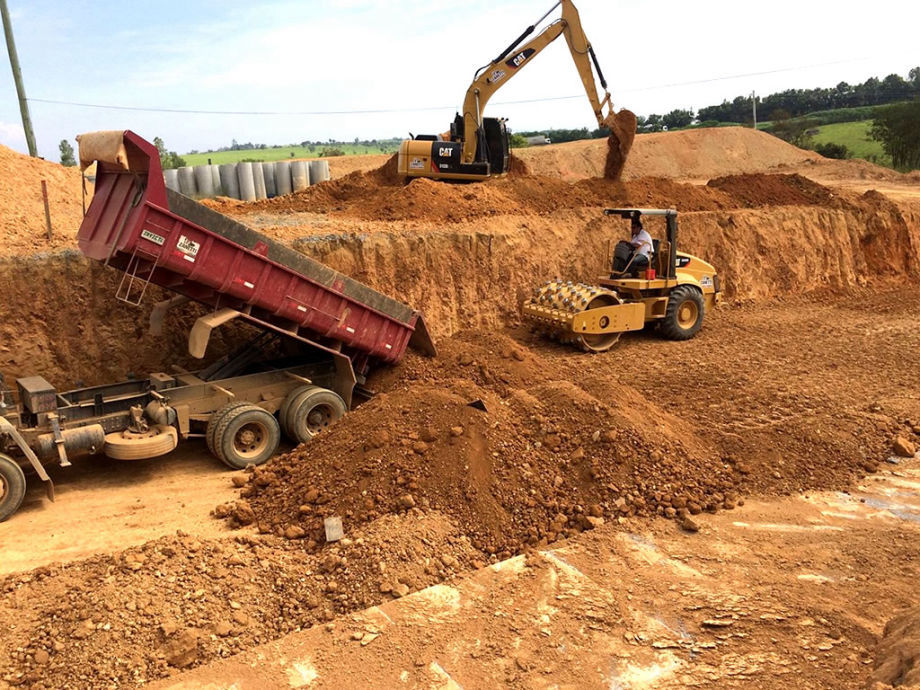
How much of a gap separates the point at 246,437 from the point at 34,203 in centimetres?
767

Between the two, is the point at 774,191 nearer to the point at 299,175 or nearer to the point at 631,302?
the point at 631,302

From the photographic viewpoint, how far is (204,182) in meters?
24.6

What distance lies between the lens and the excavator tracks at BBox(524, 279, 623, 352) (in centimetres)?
1267

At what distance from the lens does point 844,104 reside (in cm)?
7506

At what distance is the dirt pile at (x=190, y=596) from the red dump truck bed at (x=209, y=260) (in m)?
3.05

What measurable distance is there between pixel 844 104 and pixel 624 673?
83.5 metres

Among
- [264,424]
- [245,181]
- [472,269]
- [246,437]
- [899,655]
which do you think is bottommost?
[899,655]

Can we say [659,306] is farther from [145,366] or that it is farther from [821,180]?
[821,180]

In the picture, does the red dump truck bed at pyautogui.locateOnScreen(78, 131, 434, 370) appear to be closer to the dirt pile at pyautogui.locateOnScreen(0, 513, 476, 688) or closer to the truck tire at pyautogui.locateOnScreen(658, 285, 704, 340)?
the dirt pile at pyautogui.locateOnScreen(0, 513, 476, 688)

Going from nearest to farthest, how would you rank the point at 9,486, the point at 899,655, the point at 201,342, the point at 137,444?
the point at 899,655 < the point at 9,486 < the point at 137,444 < the point at 201,342

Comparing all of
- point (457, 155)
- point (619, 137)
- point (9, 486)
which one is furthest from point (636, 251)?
point (9, 486)

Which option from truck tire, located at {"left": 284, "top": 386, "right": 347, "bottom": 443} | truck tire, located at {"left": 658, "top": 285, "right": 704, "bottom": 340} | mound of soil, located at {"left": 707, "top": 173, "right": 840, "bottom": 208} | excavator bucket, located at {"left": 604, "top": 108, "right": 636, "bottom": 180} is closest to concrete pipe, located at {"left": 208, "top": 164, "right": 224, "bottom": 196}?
excavator bucket, located at {"left": 604, "top": 108, "right": 636, "bottom": 180}

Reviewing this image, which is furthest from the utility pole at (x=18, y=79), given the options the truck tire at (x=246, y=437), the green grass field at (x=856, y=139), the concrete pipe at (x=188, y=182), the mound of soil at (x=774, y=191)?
the green grass field at (x=856, y=139)

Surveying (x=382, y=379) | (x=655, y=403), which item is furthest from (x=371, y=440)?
(x=655, y=403)
